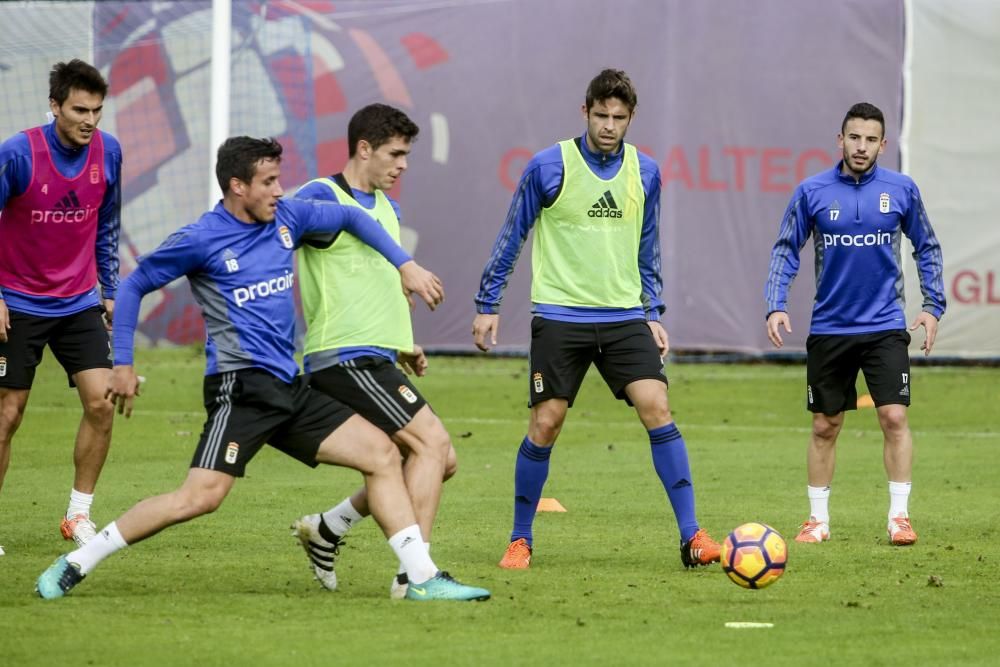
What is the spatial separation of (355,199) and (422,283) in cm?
72

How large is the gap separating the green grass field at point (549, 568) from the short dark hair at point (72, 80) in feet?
7.24

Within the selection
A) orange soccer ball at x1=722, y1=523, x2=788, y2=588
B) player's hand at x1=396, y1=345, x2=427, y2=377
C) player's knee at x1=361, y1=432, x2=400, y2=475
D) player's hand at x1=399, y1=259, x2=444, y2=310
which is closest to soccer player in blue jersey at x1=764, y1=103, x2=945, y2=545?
orange soccer ball at x1=722, y1=523, x2=788, y2=588

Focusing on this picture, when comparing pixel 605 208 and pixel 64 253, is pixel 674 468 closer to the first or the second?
pixel 605 208

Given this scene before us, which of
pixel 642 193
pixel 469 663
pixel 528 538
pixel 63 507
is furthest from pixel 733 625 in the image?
pixel 63 507

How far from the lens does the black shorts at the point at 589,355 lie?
803cm

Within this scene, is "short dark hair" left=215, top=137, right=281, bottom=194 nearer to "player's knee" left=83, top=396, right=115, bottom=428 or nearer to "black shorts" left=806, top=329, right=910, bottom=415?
"player's knee" left=83, top=396, right=115, bottom=428

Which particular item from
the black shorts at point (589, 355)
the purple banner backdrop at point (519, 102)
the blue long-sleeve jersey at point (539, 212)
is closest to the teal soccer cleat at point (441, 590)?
the black shorts at point (589, 355)

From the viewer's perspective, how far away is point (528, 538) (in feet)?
26.6

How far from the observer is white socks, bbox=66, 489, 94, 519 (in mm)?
8578

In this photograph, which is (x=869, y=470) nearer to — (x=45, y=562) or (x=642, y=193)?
(x=642, y=193)

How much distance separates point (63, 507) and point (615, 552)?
3374 mm

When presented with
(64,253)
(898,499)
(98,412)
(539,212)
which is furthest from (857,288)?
(64,253)

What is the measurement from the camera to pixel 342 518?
282 inches

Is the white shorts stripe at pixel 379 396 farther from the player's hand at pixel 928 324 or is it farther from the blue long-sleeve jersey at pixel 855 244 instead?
the player's hand at pixel 928 324
